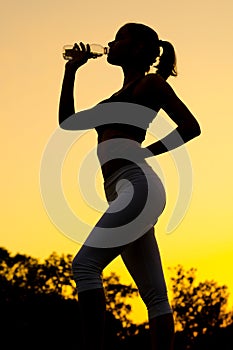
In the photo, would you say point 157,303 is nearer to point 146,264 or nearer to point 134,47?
point 146,264

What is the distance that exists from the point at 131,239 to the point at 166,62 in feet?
3.82

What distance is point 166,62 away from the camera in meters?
5.11

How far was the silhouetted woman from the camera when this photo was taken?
14.3ft

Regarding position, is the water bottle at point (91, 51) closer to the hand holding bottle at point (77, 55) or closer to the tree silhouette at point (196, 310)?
the hand holding bottle at point (77, 55)

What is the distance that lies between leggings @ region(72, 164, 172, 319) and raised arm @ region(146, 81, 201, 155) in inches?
5.9

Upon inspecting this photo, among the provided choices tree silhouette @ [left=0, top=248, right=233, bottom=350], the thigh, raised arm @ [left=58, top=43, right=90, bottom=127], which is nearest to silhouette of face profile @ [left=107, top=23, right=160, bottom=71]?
raised arm @ [left=58, top=43, right=90, bottom=127]

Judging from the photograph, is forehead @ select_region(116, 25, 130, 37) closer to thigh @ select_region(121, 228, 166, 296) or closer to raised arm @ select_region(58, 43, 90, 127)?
raised arm @ select_region(58, 43, 90, 127)

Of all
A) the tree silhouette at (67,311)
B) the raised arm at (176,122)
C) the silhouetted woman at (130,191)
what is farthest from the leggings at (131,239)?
the tree silhouette at (67,311)

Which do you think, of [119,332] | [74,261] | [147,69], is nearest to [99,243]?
[74,261]

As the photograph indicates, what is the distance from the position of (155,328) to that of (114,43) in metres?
1.67

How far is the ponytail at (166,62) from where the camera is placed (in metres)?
5.11

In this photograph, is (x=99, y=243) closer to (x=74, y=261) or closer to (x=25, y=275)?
(x=74, y=261)

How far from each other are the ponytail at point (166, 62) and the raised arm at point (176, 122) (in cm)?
36

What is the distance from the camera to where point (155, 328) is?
4.70 meters
